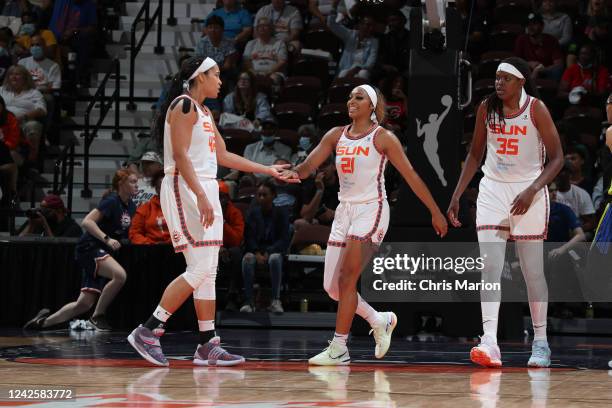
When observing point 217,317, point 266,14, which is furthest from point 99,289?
point 266,14

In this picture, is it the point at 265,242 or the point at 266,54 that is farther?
the point at 266,54

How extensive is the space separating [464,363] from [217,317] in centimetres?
445

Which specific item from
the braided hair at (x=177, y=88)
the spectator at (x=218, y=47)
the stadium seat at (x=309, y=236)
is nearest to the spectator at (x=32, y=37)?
the spectator at (x=218, y=47)

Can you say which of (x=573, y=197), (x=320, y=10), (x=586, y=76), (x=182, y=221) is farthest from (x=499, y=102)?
(x=320, y=10)

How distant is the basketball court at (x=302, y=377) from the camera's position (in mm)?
5316

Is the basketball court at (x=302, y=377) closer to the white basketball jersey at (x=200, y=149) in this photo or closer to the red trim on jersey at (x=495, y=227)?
the red trim on jersey at (x=495, y=227)

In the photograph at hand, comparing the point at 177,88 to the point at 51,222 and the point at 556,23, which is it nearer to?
the point at 51,222

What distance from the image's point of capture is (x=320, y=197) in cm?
1227

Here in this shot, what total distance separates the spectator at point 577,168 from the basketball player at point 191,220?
19.0 ft

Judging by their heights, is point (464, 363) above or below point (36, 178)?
below

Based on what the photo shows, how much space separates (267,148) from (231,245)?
199 cm

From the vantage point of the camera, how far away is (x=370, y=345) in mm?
9234

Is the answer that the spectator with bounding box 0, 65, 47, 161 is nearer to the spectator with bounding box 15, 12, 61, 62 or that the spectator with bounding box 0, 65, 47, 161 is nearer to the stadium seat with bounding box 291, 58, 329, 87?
the spectator with bounding box 15, 12, 61, 62

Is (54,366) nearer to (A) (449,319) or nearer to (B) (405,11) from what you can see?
(A) (449,319)
